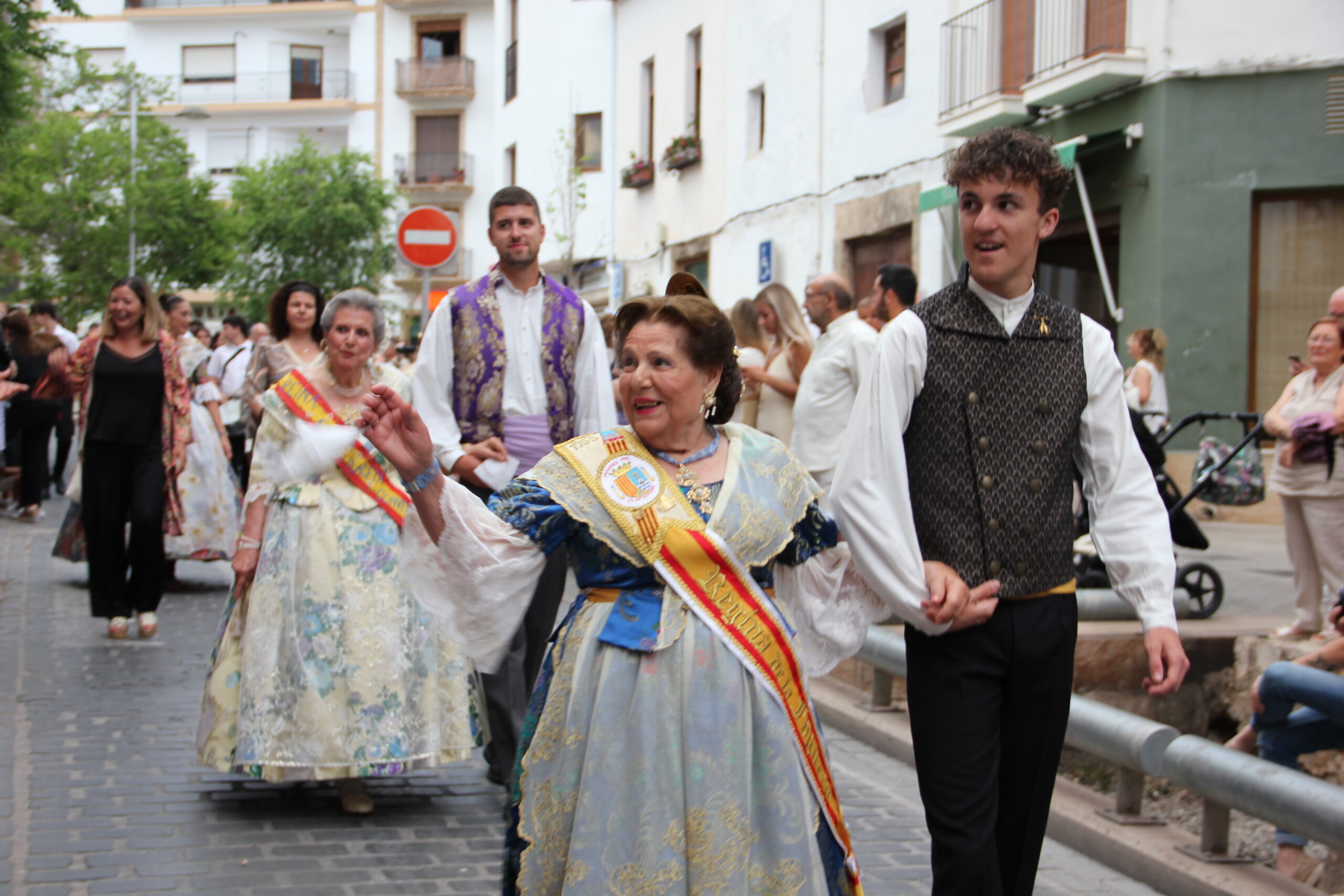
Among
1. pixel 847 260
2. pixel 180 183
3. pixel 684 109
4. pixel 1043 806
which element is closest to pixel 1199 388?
pixel 847 260

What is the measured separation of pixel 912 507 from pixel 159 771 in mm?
3840

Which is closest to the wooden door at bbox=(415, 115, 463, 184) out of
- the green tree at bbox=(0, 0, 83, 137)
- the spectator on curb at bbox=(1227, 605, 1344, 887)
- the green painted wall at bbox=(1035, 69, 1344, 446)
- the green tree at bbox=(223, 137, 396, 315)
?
the green tree at bbox=(223, 137, 396, 315)

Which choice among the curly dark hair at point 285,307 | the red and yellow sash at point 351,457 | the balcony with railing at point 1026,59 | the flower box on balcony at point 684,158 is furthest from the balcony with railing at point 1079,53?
the red and yellow sash at point 351,457

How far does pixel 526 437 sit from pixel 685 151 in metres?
19.8

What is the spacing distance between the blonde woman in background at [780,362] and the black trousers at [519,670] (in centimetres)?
375

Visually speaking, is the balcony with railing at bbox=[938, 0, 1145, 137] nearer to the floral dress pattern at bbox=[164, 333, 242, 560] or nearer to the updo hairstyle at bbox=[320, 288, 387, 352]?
the floral dress pattern at bbox=[164, 333, 242, 560]

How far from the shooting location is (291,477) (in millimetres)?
5562

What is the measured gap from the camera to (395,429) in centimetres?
316

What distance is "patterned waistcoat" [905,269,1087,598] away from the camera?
3166mm

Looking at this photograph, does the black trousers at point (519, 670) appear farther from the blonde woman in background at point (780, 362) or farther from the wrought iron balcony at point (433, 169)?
the wrought iron balcony at point (433, 169)

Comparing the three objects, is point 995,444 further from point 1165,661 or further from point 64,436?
point 64,436

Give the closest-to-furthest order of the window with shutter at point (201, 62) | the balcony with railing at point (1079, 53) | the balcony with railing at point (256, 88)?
the balcony with railing at point (1079, 53), the balcony with railing at point (256, 88), the window with shutter at point (201, 62)

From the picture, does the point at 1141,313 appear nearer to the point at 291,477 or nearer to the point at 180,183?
the point at 291,477

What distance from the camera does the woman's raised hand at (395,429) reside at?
3135mm
